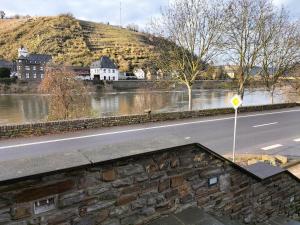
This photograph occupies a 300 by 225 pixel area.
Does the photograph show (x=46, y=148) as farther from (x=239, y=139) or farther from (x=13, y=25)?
(x=13, y=25)

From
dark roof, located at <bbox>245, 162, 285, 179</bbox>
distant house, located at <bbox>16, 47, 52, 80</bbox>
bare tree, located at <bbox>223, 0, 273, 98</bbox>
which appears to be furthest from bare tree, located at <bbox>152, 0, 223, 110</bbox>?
distant house, located at <bbox>16, 47, 52, 80</bbox>

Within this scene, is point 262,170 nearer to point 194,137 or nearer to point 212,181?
point 212,181

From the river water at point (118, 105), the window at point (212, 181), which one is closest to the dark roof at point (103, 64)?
the river water at point (118, 105)

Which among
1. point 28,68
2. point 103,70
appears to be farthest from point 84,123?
point 103,70

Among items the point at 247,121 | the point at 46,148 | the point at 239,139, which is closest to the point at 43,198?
the point at 46,148

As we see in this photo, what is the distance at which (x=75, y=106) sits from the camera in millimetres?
17375

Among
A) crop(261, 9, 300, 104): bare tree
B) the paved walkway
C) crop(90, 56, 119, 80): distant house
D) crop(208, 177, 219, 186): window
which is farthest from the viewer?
crop(90, 56, 119, 80): distant house

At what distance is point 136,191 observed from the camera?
9.91 feet

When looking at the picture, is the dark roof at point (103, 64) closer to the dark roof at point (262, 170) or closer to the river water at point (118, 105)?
the river water at point (118, 105)

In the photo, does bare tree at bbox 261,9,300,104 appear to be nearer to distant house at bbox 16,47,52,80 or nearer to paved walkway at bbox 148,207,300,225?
paved walkway at bbox 148,207,300,225

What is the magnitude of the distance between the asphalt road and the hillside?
9211cm

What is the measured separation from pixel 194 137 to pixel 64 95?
9207 millimetres

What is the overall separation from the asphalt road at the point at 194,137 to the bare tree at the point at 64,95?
514cm

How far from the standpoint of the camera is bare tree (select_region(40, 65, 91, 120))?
1677 centimetres
